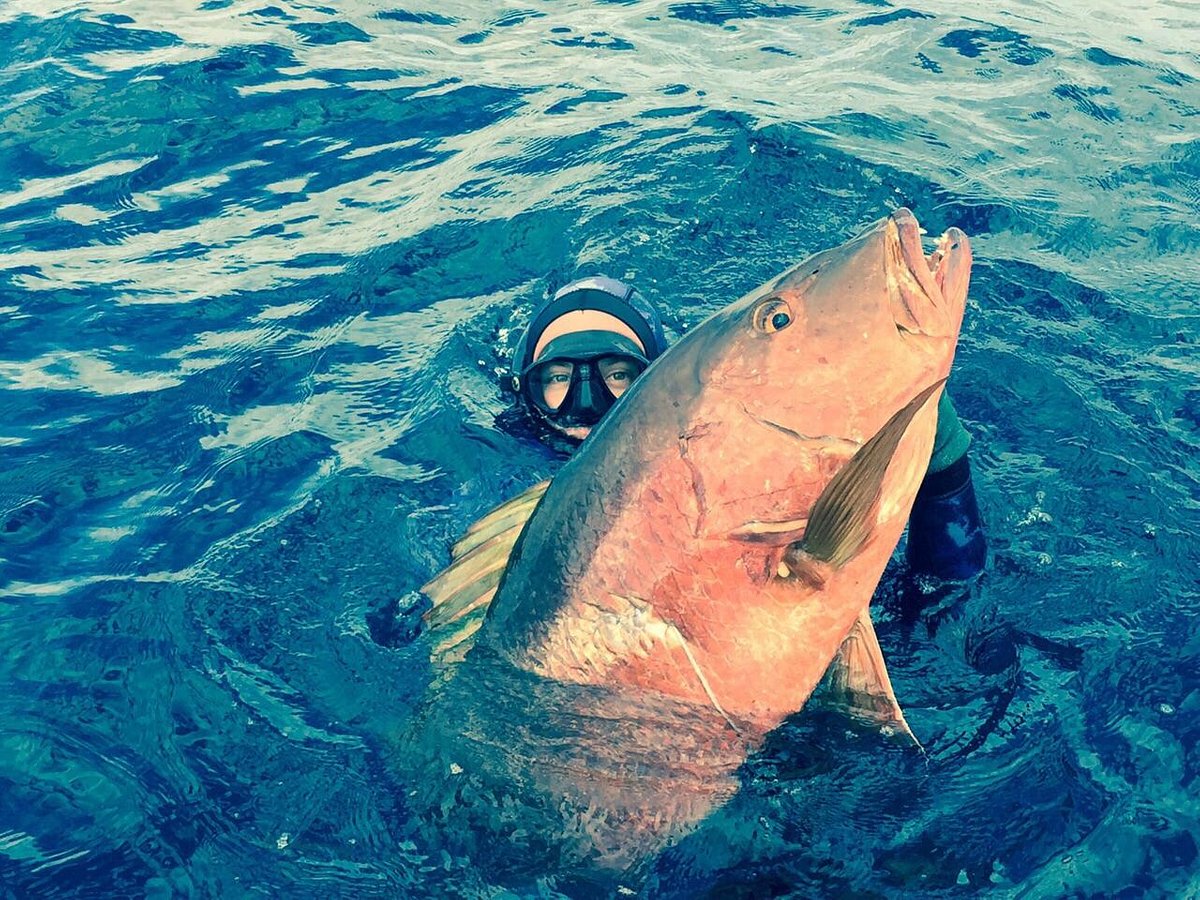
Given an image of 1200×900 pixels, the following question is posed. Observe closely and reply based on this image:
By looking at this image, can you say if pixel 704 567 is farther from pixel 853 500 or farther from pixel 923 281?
pixel 923 281

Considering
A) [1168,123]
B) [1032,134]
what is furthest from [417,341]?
[1168,123]

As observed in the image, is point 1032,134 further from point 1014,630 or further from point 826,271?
point 826,271

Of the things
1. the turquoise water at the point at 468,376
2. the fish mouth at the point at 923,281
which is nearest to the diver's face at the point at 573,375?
the turquoise water at the point at 468,376

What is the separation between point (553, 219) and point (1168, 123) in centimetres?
521

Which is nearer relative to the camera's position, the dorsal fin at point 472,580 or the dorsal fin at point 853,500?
the dorsal fin at point 853,500

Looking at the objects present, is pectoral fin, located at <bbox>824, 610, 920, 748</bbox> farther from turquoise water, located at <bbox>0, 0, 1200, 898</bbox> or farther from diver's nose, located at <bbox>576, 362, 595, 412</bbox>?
diver's nose, located at <bbox>576, 362, 595, 412</bbox>

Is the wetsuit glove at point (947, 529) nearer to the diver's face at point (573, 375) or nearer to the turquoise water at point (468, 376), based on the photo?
the turquoise water at point (468, 376)

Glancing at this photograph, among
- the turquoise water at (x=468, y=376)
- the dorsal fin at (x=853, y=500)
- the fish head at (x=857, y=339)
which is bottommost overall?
the turquoise water at (x=468, y=376)

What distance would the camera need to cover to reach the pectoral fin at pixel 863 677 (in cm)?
360

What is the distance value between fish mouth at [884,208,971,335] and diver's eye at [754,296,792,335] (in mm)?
305

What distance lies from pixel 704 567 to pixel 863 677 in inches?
26.6

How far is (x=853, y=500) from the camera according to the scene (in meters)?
3.10

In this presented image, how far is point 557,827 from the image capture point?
363cm

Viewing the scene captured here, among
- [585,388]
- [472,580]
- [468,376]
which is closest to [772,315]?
[472,580]
